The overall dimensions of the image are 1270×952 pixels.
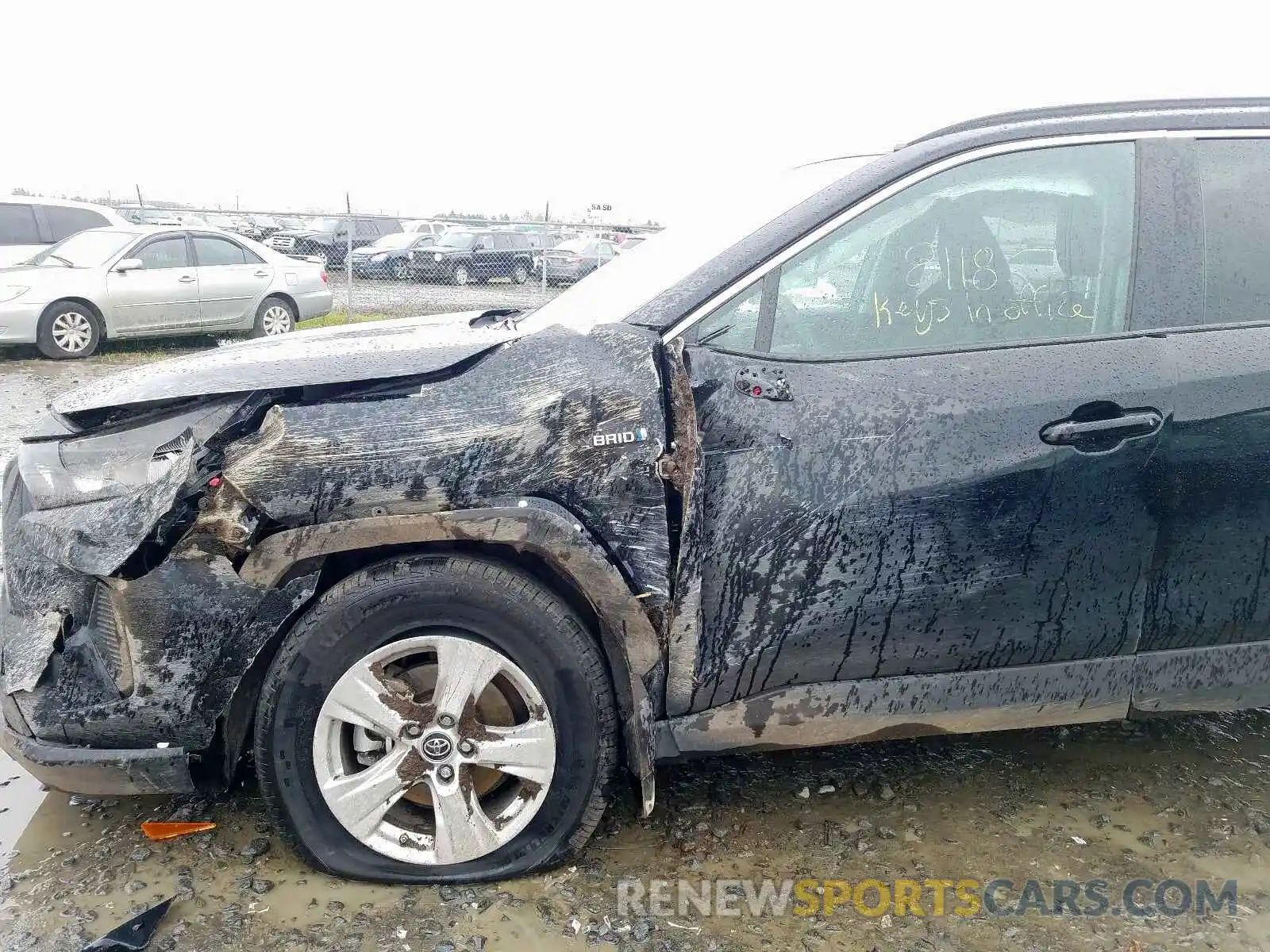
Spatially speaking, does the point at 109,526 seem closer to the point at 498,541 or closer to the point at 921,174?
the point at 498,541

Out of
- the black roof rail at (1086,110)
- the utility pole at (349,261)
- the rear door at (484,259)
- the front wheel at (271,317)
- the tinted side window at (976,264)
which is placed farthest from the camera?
the rear door at (484,259)

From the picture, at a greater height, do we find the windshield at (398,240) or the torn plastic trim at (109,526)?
the windshield at (398,240)

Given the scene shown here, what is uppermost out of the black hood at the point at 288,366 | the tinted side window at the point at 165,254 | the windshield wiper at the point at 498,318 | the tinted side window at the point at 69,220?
the tinted side window at the point at 69,220

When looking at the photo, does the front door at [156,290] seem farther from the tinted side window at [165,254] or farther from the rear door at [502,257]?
the rear door at [502,257]

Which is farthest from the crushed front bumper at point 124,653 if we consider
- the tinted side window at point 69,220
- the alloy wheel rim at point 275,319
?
the tinted side window at point 69,220

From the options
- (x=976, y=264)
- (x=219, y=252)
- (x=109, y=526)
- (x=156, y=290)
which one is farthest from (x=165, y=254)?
(x=976, y=264)

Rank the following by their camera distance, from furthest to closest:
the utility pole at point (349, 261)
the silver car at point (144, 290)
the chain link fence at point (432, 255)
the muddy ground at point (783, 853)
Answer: the chain link fence at point (432, 255), the utility pole at point (349, 261), the silver car at point (144, 290), the muddy ground at point (783, 853)

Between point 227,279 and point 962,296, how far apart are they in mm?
10727

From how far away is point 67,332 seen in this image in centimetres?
1020

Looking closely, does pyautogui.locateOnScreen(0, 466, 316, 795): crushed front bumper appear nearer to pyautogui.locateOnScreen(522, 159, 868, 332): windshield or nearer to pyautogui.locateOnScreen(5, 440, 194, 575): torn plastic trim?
pyautogui.locateOnScreen(5, 440, 194, 575): torn plastic trim

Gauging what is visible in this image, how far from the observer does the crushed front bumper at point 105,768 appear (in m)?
2.28

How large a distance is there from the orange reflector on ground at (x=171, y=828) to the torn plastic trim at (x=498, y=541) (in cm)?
86

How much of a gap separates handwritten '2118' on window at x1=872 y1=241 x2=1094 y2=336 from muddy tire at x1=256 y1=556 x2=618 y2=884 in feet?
3.76

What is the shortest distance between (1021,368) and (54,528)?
93.5 inches
